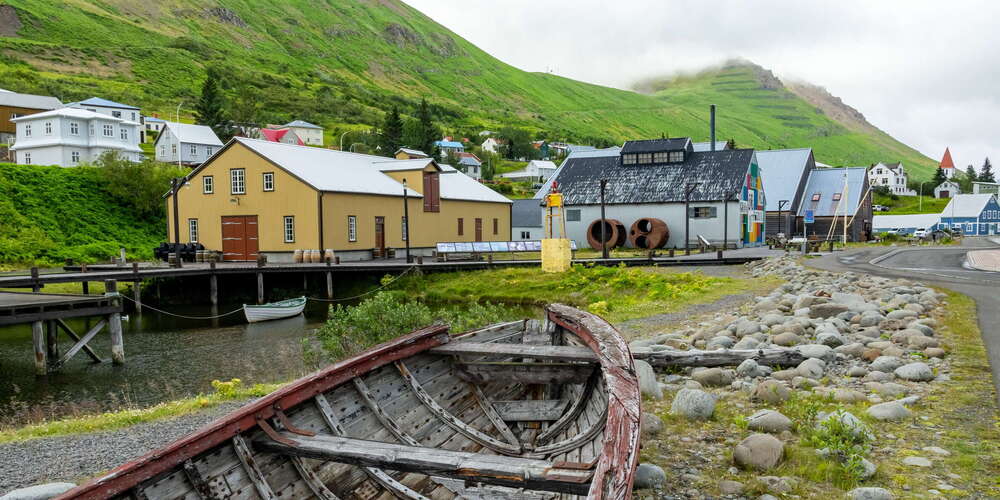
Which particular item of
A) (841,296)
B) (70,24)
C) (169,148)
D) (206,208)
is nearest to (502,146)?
(169,148)

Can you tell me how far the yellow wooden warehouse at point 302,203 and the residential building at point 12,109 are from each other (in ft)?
161

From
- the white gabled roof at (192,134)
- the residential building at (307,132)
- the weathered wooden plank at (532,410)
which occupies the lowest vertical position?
the weathered wooden plank at (532,410)

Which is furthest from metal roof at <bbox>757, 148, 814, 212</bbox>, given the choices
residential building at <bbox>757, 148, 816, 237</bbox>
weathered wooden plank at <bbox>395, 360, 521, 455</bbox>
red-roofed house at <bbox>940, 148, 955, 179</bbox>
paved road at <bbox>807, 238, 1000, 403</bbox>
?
red-roofed house at <bbox>940, 148, 955, 179</bbox>

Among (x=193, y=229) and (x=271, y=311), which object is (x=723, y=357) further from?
(x=193, y=229)

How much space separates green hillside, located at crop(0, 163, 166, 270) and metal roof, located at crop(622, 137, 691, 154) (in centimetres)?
3619

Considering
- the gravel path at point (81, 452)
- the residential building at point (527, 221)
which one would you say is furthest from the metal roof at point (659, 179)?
the gravel path at point (81, 452)

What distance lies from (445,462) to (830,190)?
62.9 metres

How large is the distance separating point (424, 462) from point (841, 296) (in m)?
13.2

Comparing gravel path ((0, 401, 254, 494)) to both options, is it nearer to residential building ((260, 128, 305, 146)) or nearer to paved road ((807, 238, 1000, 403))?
paved road ((807, 238, 1000, 403))

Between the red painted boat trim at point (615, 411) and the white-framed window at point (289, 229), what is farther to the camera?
the white-framed window at point (289, 229)

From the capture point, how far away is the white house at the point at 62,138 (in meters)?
63.7

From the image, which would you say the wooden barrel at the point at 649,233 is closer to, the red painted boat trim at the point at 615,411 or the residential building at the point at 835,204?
the residential building at the point at 835,204

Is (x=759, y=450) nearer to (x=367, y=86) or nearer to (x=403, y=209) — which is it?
(x=403, y=209)

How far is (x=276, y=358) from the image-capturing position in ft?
62.1
